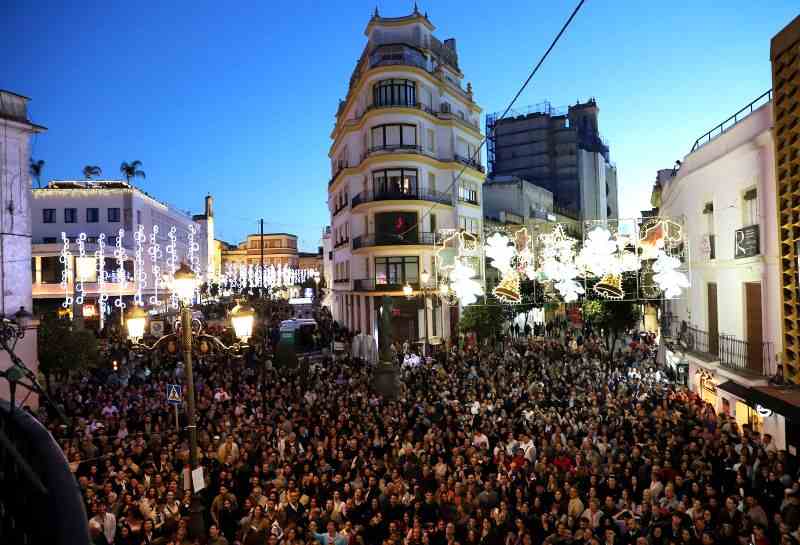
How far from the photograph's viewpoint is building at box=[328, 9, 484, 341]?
34125 millimetres

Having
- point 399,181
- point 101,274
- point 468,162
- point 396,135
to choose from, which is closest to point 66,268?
point 101,274

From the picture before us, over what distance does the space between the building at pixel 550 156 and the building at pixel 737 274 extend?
35.8 metres

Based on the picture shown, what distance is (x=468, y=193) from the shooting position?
126ft

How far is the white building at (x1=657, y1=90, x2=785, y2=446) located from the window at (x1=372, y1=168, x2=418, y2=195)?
17.2 m

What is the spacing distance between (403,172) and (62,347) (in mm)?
19864

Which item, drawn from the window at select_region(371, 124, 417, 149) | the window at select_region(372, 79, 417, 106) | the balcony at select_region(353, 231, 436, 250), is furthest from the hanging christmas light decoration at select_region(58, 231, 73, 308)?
the window at select_region(372, 79, 417, 106)

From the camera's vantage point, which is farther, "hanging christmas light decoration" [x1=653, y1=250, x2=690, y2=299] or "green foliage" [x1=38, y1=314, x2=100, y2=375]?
"green foliage" [x1=38, y1=314, x2=100, y2=375]

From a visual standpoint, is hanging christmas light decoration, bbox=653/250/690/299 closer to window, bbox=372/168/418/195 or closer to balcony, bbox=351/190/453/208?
balcony, bbox=351/190/453/208

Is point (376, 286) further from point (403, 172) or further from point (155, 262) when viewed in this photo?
point (155, 262)

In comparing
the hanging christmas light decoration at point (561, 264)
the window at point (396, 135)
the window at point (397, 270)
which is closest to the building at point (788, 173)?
the hanging christmas light decoration at point (561, 264)

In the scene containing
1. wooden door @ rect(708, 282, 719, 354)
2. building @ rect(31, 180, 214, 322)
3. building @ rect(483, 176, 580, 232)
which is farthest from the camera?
building @ rect(483, 176, 580, 232)

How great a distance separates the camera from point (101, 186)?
51.7 meters

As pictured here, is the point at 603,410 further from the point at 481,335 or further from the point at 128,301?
the point at 128,301

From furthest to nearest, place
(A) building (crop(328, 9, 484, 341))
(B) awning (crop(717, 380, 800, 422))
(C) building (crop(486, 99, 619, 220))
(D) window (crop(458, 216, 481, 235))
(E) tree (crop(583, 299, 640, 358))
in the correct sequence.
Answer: (C) building (crop(486, 99, 619, 220))
(D) window (crop(458, 216, 481, 235))
(A) building (crop(328, 9, 484, 341))
(E) tree (crop(583, 299, 640, 358))
(B) awning (crop(717, 380, 800, 422))
